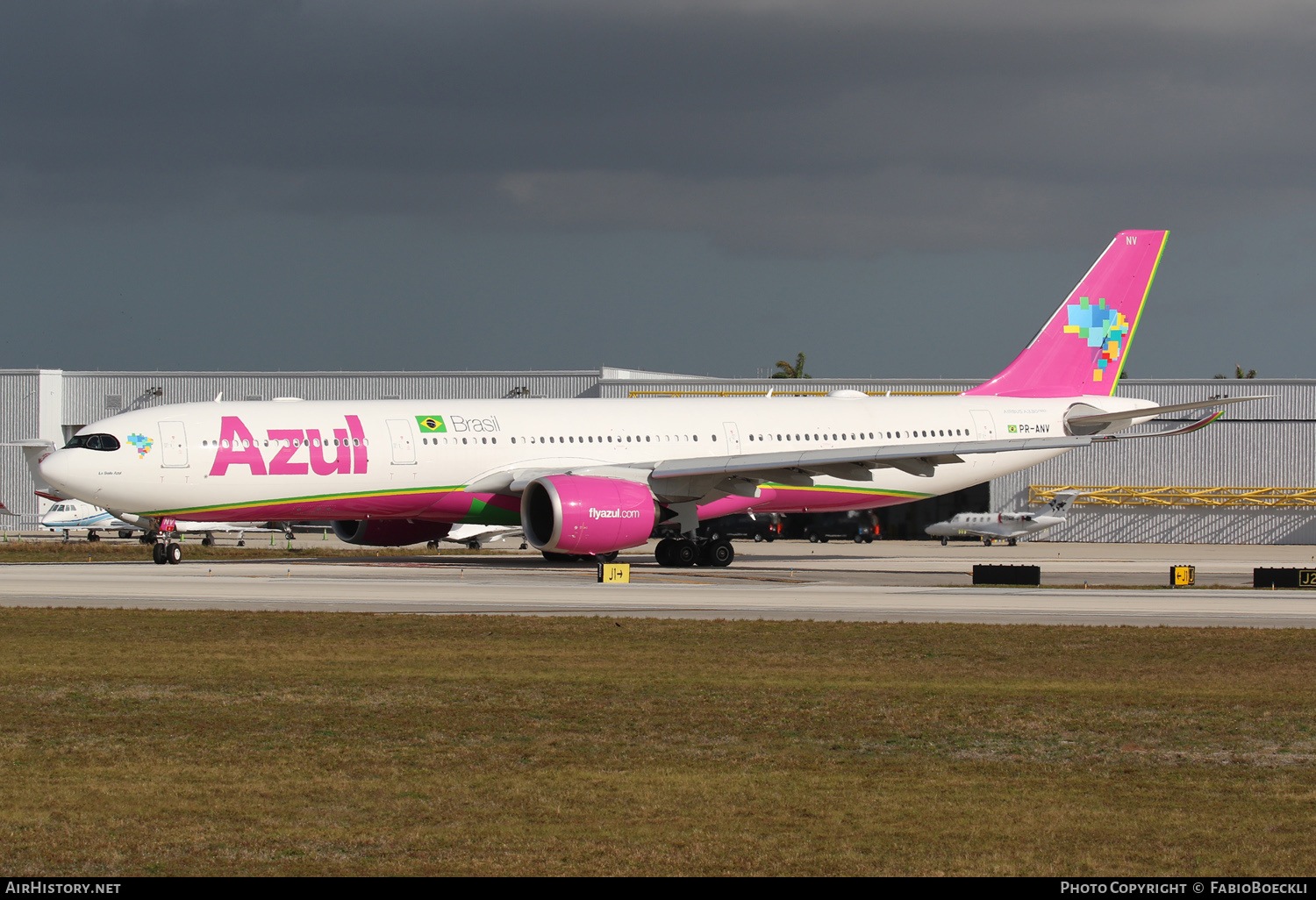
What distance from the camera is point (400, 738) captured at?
41.5 feet

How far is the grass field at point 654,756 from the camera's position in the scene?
8.88 m

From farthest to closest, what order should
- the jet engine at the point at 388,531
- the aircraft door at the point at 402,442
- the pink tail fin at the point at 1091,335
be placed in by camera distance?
the pink tail fin at the point at 1091,335
the jet engine at the point at 388,531
the aircraft door at the point at 402,442

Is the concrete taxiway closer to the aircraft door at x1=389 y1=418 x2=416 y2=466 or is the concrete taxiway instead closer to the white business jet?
the aircraft door at x1=389 y1=418 x2=416 y2=466

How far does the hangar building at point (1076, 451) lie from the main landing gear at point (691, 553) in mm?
29589

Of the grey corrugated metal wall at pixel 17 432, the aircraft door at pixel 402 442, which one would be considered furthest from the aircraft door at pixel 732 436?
the grey corrugated metal wall at pixel 17 432

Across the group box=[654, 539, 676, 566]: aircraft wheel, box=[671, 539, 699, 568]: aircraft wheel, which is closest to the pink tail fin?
box=[671, 539, 699, 568]: aircraft wheel

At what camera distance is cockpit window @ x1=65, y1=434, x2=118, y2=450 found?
36.5m

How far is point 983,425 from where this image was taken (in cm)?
4594

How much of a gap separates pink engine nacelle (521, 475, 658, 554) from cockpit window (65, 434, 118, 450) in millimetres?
10895

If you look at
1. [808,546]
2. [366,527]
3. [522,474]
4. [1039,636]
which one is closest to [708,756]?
[1039,636]

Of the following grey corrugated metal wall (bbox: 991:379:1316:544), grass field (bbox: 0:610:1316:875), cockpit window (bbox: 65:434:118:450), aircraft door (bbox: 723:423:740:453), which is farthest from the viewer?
grey corrugated metal wall (bbox: 991:379:1316:544)

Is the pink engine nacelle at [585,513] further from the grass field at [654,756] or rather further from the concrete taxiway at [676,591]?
the grass field at [654,756]

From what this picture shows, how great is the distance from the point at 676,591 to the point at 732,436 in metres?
12.9
